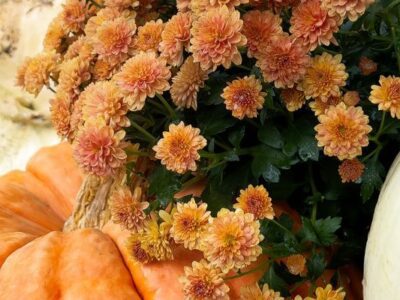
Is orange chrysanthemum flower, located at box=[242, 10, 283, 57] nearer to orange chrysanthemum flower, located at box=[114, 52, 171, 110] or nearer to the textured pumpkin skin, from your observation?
orange chrysanthemum flower, located at box=[114, 52, 171, 110]

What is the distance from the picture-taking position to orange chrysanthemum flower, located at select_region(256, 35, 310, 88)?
0.77 metres

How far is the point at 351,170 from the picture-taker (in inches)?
31.7

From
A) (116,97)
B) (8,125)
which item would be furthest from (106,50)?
(8,125)

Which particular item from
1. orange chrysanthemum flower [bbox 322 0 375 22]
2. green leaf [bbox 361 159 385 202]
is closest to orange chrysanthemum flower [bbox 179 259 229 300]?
green leaf [bbox 361 159 385 202]

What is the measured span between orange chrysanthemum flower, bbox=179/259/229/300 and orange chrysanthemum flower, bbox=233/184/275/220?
75 millimetres

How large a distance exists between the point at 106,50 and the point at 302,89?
0.84 feet

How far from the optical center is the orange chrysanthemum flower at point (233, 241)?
0.72 metres

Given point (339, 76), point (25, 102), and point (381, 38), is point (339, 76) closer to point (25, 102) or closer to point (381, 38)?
point (381, 38)

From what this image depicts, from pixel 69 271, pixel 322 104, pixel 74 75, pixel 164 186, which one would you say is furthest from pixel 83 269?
pixel 322 104

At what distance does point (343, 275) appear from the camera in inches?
35.9

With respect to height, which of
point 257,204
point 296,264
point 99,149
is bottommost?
point 296,264

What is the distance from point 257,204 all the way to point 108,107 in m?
0.21

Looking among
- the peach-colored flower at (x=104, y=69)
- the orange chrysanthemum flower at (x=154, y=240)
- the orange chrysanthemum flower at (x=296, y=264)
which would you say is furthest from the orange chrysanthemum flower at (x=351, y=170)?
the peach-colored flower at (x=104, y=69)

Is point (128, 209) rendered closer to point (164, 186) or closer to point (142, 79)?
point (164, 186)
